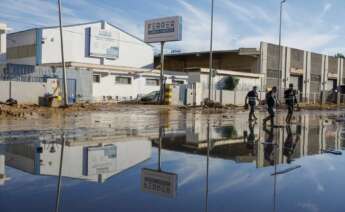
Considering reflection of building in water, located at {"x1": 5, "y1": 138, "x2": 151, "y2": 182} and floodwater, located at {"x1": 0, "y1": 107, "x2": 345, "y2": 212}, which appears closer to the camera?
floodwater, located at {"x1": 0, "y1": 107, "x2": 345, "y2": 212}

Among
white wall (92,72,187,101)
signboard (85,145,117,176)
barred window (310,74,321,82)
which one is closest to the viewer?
signboard (85,145,117,176)

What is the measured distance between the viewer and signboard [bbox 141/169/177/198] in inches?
235

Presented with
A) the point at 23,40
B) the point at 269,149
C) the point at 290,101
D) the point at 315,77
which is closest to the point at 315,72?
the point at 315,77

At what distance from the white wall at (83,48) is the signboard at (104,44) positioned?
1.52 ft

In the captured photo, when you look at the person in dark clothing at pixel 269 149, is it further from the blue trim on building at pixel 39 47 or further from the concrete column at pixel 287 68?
the concrete column at pixel 287 68

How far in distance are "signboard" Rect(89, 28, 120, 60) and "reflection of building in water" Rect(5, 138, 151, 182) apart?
3926 centimetres

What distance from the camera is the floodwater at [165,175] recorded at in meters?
5.35

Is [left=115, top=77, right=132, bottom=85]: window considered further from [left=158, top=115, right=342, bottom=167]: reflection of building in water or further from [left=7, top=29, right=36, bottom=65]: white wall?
[left=158, top=115, right=342, bottom=167]: reflection of building in water

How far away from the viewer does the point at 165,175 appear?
276 inches

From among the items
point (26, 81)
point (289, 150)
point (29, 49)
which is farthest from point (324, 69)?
point (289, 150)

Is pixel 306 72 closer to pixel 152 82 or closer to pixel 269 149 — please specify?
pixel 152 82

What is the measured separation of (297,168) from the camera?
8195 mm

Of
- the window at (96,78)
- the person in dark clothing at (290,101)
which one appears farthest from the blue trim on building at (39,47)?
the person in dark clothing at (290,101)

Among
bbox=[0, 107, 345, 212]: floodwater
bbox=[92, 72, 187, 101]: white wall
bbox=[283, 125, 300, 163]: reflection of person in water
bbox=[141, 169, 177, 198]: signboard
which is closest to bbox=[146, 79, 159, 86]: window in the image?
bbox=[92, 72, 187, 101]: white wall
